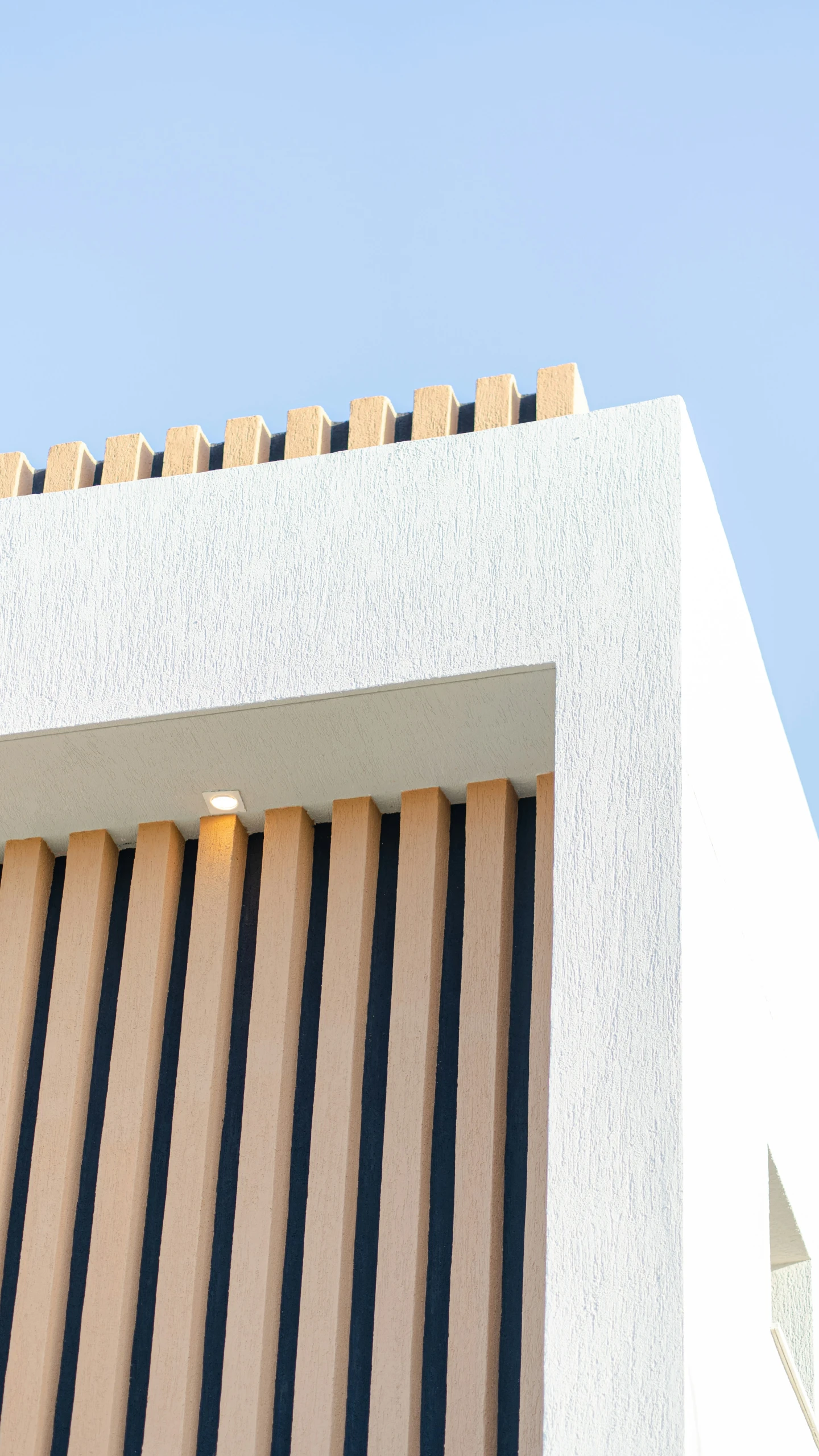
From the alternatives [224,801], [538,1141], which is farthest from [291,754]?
[538,1141]

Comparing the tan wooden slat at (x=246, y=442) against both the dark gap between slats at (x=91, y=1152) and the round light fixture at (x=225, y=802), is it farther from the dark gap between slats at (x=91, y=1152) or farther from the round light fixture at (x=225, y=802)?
the dark gap between slats at (x=91, y=1152)

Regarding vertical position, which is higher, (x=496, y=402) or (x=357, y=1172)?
(x=496, y=402)

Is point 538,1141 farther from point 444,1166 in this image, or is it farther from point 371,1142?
point 371,1142

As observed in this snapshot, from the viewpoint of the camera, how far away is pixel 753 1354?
452cm

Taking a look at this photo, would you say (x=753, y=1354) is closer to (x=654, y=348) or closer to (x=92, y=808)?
(x=92, y=808)

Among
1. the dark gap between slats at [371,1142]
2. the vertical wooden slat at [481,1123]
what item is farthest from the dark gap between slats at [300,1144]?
the vertical wooden slat at [481,1123]

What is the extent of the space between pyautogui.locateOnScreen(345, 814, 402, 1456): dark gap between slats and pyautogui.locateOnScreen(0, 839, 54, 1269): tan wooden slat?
3.74 ft

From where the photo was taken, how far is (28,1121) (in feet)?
17.4

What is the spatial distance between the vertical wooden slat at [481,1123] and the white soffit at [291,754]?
0.24 m

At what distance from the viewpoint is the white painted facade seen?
384 cm

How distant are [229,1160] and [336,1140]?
→ 0.39 m

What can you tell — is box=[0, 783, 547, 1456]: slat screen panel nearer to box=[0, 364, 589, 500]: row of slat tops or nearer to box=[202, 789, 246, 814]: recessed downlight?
box=[202, 789, 246, 814]: recessed downlight

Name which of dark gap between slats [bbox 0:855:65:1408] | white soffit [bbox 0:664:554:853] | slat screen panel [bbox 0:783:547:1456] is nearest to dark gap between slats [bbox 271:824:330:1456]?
slat screen panel [bbox 0:783:547:1456]

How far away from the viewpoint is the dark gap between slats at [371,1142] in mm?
4645
